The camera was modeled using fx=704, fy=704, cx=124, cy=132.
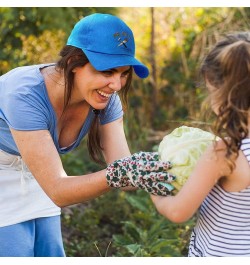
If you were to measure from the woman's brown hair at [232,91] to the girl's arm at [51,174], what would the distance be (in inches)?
22.8

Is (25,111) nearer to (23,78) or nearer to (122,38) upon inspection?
(23,78)

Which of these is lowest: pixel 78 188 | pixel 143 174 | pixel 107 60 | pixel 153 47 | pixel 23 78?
pixel 153 47

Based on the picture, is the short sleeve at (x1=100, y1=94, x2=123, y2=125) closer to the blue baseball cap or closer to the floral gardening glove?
the blue baseball cap

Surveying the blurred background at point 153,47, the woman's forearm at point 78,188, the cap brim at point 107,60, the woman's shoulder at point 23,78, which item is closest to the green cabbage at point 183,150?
the woman's forearm at point 78,188

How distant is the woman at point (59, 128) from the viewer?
276 cm

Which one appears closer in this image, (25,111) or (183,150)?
(183,150)

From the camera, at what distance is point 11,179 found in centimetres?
319

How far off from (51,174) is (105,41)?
1.88 ft

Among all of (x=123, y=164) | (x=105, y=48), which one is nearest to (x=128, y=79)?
(x=105, y=48)

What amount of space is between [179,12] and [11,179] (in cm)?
399

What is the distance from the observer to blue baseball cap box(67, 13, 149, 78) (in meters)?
2.78

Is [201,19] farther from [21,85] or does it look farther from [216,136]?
[216,136]

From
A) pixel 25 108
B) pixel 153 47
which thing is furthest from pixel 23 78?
pixel 153 47

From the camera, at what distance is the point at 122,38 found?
112 inches
